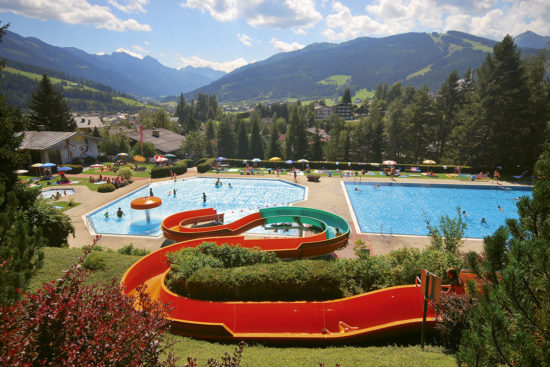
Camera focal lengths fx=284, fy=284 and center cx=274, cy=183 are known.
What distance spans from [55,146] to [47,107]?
12202 mm

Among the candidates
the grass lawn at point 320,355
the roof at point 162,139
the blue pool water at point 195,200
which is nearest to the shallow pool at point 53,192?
the blue pool water at point 195,200

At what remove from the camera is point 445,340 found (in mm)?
7297

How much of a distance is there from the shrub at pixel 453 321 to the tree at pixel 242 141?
174ft

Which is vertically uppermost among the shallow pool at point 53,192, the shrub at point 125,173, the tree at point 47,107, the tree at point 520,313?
the tree at point 47,107

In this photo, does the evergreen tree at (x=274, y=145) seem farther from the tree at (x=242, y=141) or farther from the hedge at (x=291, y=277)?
the hedge at (x=291, y=277)

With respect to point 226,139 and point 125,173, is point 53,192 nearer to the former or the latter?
point 125,173

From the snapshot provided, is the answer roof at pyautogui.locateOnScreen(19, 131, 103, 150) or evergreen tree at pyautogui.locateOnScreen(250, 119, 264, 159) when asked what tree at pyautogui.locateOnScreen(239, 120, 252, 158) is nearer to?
evergreen tree at pyautogui.locateOnScreen(250, 119, 264, 159)

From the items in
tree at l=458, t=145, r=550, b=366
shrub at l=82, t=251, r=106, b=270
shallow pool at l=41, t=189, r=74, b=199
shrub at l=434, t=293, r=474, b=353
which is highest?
tree at l=458, t=145, r=550, b=366

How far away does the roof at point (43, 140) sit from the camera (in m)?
37.6

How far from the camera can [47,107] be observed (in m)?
45.6

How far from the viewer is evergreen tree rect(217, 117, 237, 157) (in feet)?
193

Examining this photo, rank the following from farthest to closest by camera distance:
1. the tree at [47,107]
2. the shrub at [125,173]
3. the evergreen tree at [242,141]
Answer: the evergreen tree at [242,141]
the tree at [47,107]
the shrub at [125,173]

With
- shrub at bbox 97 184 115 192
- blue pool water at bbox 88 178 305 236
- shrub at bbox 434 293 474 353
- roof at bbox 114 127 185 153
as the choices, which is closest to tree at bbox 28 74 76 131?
roof at bbox 114 127 185 153

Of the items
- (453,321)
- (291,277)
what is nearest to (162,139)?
(291,277)
